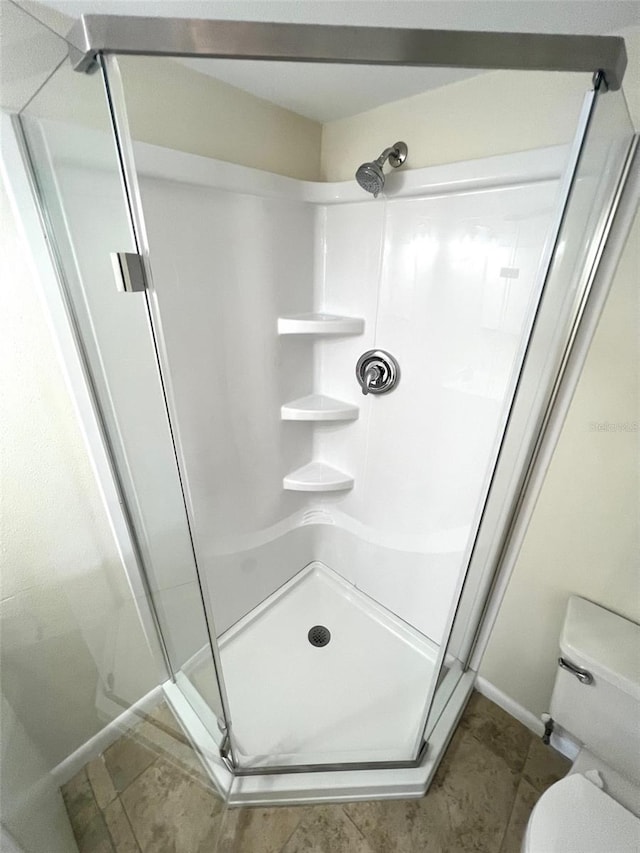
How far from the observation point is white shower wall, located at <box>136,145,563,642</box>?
100 cm

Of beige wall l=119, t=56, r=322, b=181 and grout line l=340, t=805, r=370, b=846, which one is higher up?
beige wall l=119, t=56, r=322, b=181

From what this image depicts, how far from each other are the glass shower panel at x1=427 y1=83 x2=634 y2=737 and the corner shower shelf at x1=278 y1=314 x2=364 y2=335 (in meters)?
0.66

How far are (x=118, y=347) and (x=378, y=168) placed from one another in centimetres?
87

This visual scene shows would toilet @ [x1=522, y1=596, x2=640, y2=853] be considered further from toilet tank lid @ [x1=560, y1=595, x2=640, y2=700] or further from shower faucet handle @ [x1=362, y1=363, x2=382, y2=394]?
shower faucet handle @ [x1=362, y1=363, x2=382, y2=394]

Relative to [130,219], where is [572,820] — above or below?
below

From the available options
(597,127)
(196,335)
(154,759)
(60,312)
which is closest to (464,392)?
(597,127)

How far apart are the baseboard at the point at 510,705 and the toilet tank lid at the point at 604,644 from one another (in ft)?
1.76

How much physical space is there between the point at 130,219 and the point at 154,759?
4.72 feet

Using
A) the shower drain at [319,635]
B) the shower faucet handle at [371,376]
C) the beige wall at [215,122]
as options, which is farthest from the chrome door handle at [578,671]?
the beige wall at [215,122]

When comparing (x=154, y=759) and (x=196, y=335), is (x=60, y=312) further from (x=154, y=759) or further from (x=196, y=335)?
(x=154, y=759)

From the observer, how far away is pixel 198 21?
48cm

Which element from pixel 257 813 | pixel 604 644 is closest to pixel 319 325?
pixel 604 644

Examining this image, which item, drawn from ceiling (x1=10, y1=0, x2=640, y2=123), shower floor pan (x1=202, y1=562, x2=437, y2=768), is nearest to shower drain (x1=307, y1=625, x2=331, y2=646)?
shower floor pan (x1=202, y1=562, x2=437, y2=768)

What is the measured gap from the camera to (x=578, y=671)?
96 cm
